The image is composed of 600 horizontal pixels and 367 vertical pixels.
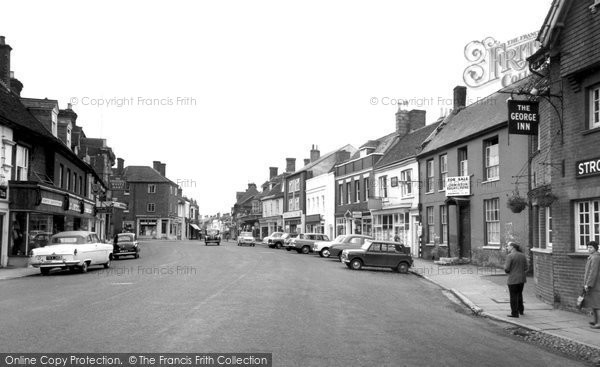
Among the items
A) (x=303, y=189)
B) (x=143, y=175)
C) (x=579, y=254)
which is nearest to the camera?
(x=579, y=254)

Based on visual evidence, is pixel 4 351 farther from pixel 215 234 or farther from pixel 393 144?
pixel 215 234

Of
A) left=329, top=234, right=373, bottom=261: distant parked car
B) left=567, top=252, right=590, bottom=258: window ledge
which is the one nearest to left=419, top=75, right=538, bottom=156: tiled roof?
left=329, top=234, right=373, bottom=261: distant parked car

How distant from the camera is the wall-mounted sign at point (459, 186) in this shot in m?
26.1

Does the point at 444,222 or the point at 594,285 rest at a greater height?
the point at 444,222

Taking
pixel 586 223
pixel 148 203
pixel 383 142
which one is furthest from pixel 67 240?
pixel 148 203

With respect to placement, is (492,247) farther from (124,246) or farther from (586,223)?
(124,246)

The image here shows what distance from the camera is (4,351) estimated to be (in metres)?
7.43

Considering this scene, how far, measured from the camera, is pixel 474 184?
84.8 feet

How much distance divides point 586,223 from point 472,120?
17013 mm

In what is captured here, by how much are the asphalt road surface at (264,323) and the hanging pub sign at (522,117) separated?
16.6 ft

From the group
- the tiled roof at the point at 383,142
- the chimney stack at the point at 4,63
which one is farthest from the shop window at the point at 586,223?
the tiled roof at the point at 383,142

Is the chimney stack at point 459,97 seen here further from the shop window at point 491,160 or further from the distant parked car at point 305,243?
the distant parked car at point 305,243

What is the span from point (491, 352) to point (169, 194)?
7888cm

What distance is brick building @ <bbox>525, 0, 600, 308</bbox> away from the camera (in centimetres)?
1215
